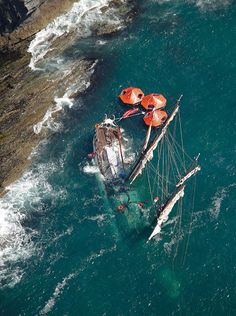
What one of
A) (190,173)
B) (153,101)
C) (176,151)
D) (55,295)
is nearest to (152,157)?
(176,151)

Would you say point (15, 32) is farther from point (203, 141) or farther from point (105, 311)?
point (105, 311)

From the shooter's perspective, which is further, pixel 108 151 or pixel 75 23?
pixel 75 23

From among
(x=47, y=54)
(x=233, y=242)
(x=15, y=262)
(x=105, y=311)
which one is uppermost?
(x=47, y=54)

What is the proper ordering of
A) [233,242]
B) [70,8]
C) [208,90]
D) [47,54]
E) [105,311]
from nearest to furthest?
[105,311] → [233,242] → [208,90] → [47,54] → [70,8]

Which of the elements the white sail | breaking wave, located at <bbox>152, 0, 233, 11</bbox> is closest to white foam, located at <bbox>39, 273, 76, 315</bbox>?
the white sail

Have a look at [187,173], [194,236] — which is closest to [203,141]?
[187,173]

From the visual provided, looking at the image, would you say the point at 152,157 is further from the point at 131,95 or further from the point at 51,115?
the point at 51,115
